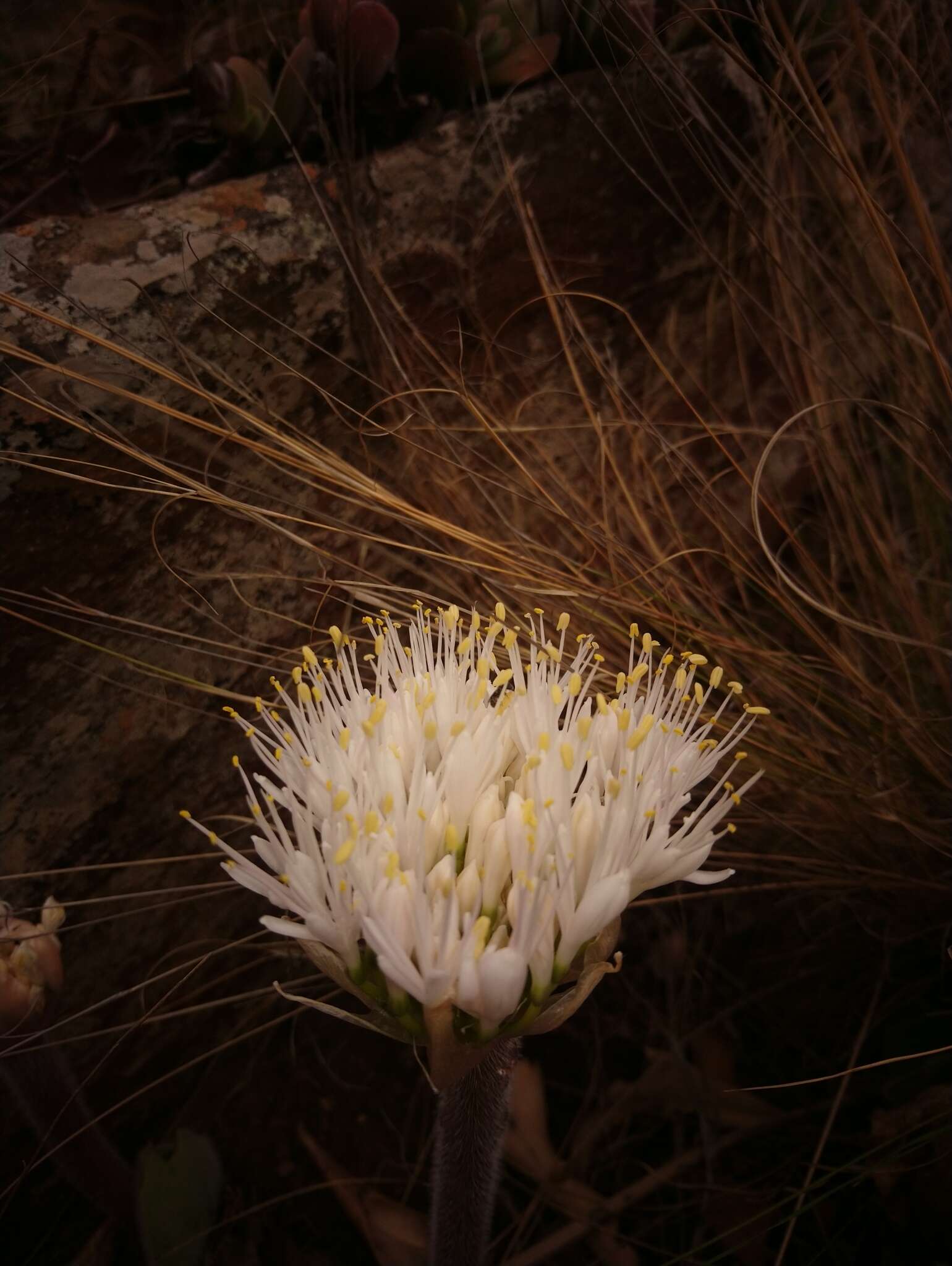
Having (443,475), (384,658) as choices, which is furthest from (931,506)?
(384,658)

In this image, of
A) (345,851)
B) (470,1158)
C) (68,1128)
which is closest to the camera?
(345,851)

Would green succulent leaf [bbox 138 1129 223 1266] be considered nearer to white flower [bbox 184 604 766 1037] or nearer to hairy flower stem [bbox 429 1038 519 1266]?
hairy flower stem [bbox 429 1038 519 1266]

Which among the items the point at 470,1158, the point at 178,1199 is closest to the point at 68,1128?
the point at 178,1199

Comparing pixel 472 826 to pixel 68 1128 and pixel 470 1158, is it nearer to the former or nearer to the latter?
pixel 470 1158

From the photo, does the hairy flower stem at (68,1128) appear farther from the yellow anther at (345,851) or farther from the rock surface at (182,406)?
the yellow anther at (345,851)

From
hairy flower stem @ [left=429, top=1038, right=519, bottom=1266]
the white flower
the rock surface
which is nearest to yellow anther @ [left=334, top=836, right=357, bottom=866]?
the white flower

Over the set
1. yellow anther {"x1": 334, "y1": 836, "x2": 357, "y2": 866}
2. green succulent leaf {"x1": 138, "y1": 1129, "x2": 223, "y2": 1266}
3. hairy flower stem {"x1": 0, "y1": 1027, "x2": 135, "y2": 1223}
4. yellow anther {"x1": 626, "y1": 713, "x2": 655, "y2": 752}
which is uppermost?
yellow anther {"x1": 334, "y1": 836, "x2": 357, "y2": 866}

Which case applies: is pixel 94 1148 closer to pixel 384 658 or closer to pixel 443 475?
pixel 384 658
